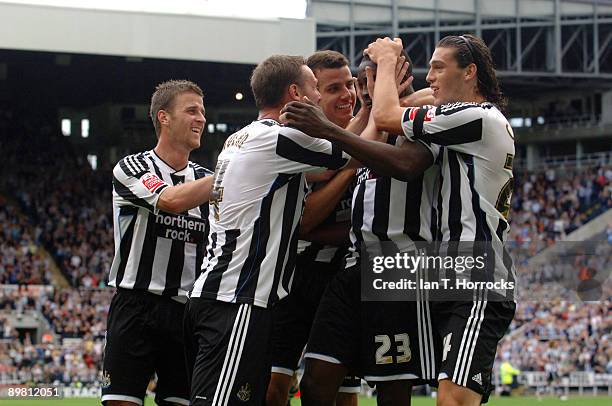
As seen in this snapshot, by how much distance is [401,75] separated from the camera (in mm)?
6113

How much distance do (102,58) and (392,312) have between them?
830 inches

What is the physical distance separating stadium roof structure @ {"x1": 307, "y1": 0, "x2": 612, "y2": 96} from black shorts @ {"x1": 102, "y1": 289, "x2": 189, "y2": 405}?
25.4 m

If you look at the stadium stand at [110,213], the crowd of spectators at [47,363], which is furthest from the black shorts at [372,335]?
the crowd of spectators at [47,363]

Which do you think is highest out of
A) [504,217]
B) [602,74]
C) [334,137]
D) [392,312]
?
[602,74]

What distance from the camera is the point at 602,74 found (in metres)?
36.8

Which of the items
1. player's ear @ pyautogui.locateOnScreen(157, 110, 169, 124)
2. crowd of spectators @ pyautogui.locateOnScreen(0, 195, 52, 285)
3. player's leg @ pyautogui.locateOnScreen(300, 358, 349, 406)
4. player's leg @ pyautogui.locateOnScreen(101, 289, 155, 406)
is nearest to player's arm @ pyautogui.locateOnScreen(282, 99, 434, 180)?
player's leg @ pyautogui.locateOnScreen(300, 358, 349, 406)

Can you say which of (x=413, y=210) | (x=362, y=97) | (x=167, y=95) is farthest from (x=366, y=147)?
(x=167, y=95)

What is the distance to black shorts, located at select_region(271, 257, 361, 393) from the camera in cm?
671

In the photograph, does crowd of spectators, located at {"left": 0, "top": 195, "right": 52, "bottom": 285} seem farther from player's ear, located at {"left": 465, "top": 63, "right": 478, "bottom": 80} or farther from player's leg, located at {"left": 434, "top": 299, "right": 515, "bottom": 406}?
player's leg, located at {"left": 434, "top": 299, "right": 515, "bottom": 406}

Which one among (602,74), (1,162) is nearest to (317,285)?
(1,162)

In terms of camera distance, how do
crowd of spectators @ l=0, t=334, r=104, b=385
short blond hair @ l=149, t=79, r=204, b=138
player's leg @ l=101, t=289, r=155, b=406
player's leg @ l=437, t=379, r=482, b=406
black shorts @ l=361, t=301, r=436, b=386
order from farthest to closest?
crowd of spectators @ l=0, t=334, r=104, b=385 < short blond hair @ l=149, t=79, r=204, b=138 < player's leg @ l=101, t=289, r=155, b=406 < black shorts @ l=361, t=301, r=436, b=386 < player's leg @ l=437, t=379, r=482, b=406

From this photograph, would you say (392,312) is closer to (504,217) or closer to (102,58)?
(504,217)

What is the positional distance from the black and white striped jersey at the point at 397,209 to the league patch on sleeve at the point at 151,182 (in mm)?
1264

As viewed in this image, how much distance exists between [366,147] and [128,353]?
2306mm
